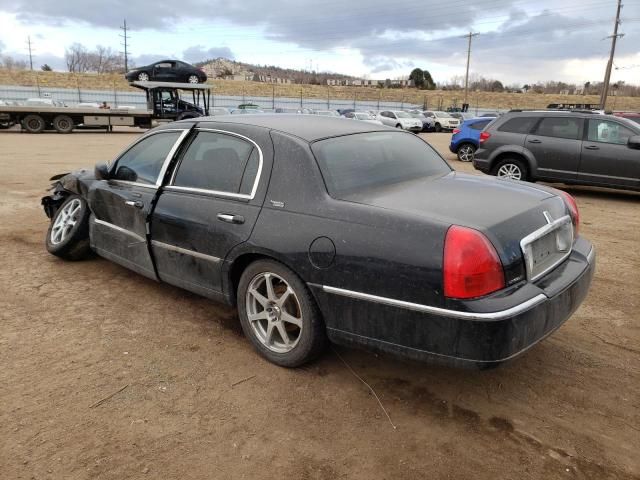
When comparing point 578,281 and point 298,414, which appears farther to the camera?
point 578,281

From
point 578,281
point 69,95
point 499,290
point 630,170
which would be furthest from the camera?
point 69,95

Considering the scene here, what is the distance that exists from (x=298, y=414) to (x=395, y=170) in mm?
1697

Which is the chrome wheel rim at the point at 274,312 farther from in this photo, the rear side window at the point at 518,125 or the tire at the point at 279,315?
the rear side window at the point at 518,125

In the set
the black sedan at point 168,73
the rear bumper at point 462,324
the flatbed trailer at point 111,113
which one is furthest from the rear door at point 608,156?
the black sedan at point 168,73

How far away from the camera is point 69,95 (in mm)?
43938

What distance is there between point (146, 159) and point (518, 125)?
7991mm

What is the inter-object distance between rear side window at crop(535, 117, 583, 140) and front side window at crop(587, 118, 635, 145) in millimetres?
222

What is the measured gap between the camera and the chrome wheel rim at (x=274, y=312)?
3129 mm

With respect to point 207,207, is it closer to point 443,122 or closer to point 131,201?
point 131,201

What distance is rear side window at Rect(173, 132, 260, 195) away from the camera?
335 centimetres

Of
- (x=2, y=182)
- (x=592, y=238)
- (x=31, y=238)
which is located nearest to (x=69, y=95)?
(x=2, y=182)

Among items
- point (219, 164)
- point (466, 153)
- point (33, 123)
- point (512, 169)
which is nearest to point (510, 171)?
point (512, 169)

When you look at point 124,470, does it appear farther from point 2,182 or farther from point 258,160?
point 2,182

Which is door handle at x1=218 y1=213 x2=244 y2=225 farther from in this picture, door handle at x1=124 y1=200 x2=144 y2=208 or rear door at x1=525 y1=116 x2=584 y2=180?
rear door at x1=525 y1=116 x2=584 y2=180
